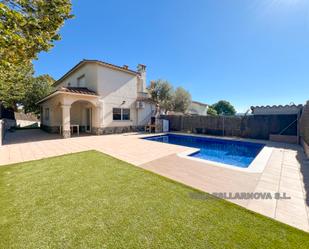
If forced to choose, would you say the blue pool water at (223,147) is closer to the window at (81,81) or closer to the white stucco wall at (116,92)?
the white stucco wall at (116,92)

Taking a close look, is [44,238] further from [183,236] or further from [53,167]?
[53,167]

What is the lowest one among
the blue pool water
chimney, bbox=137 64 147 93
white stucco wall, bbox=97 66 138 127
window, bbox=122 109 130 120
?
the blue pool water

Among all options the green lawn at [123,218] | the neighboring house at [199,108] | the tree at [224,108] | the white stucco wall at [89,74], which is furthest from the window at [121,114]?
the tree at [224,108]

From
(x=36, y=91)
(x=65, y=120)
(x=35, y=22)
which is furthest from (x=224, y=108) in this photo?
(x=35, y=22)

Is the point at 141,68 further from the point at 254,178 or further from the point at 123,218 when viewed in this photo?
the point at 123,218

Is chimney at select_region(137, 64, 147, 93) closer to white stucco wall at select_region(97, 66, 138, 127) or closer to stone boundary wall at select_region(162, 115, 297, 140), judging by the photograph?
white stucco wall at select_region(97, 66, 138, 127)

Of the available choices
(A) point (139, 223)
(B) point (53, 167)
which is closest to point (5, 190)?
(B) point (53, 167)

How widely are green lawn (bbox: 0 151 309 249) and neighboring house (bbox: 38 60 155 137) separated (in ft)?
31.3

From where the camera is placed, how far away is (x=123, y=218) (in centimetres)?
271

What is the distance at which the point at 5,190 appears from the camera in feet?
12.2

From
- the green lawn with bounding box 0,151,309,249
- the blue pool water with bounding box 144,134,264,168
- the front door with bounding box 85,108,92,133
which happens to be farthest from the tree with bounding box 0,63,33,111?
the green lawn with bounding box 0,151,309,249

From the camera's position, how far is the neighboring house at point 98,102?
13.5 meters

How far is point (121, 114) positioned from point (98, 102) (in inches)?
112

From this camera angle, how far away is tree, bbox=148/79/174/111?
76.3ft
